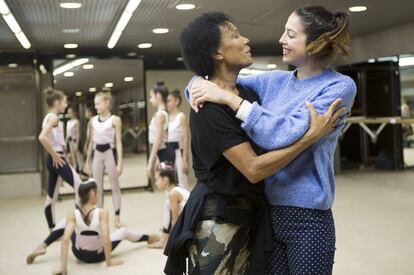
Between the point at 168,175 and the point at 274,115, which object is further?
the point at 168,175

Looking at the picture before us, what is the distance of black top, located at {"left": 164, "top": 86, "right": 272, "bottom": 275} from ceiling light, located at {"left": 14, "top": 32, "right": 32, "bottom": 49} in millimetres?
6529

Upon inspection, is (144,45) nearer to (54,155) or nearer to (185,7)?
(185,7)

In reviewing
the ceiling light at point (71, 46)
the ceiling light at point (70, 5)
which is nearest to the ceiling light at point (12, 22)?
the ceiling light at point (70, 5)

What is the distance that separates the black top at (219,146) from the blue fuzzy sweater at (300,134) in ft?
0.17

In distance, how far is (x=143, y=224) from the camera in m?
6.58

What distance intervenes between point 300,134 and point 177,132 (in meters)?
5.45

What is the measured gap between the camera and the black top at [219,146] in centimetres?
162

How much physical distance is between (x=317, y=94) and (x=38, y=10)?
4954 millimetres

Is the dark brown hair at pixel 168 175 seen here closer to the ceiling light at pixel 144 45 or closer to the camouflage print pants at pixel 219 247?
the camouflage print pants at pixel 219 247

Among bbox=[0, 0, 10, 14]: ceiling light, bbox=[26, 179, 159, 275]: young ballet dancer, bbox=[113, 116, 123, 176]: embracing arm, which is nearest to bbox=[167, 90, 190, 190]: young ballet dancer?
bbox=[113, 116, 123, 176]: embracing arm

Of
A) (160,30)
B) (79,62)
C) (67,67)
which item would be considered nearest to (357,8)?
(160,30)

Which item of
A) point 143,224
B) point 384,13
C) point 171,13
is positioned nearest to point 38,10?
point 171,13

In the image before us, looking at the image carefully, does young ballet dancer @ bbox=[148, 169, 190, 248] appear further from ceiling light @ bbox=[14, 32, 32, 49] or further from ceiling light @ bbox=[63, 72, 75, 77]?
ceiling light @ bbox=[63, 72, 75, 77]

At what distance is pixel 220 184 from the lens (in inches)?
66.8
